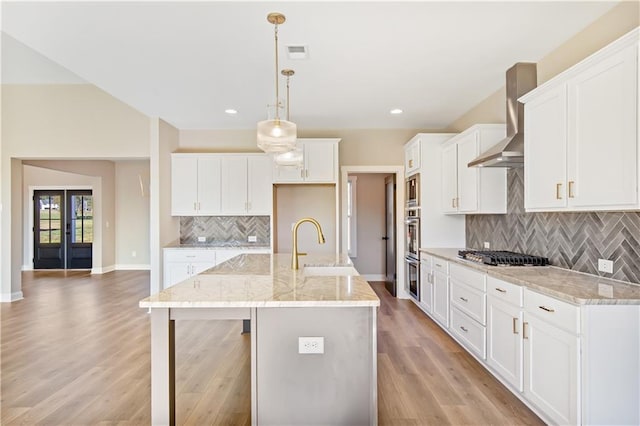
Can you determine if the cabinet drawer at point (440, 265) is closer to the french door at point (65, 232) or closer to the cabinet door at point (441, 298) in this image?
the cabinet door at point (441, 298)

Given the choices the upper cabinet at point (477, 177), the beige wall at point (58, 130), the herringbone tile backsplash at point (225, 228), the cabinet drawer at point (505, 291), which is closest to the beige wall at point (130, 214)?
the beige wall at point (58, 130)

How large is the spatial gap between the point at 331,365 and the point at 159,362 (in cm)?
86

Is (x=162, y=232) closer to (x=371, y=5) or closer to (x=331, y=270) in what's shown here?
(x=331, y=270)

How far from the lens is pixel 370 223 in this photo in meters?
6.86

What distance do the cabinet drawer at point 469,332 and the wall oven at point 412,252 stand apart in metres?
1.29

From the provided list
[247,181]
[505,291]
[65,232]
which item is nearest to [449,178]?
[505,291]

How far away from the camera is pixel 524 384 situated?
231 cm

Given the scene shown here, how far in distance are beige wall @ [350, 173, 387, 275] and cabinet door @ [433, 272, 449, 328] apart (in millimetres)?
2724

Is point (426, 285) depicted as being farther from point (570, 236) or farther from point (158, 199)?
point (158, 199)

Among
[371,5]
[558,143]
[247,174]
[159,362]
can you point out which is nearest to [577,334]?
[558,143]

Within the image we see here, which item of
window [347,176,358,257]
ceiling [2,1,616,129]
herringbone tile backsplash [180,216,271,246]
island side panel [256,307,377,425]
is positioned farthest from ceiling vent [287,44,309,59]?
window [347,176,358,257]

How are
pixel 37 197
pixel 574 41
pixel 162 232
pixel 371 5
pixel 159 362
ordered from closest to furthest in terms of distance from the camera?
pixel 159 362 < pixel 371 5 < pixel 574 41 < pixel 162 232 < pixel 37 197

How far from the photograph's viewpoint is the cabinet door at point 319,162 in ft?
16.9

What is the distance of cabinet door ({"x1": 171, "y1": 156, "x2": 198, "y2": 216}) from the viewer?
5.33m
